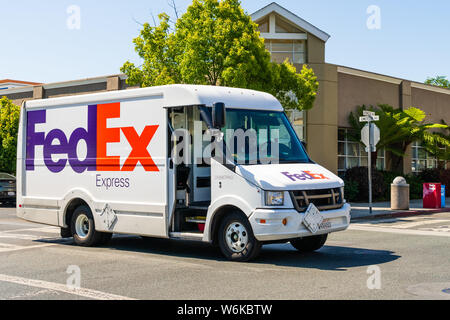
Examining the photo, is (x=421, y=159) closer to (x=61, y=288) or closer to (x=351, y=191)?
(x=351, y=191)

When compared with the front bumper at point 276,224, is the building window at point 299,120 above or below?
above

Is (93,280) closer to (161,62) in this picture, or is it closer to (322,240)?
(322,240)

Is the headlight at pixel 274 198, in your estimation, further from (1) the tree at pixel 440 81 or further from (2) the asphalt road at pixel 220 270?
(1) the tree at pixel 440 81

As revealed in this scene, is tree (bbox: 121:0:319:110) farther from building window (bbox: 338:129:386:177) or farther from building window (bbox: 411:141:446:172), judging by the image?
building window (bbox: 411:141:446:172)

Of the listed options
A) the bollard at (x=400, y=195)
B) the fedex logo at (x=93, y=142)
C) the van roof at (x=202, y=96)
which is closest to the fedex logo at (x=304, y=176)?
the van roof at (x=202, y=96)

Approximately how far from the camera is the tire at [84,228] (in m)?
11.9

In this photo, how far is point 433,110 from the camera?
116 ft

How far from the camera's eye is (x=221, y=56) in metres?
19.5

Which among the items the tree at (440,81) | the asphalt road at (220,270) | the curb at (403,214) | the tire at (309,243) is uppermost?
the tree at (440,81)

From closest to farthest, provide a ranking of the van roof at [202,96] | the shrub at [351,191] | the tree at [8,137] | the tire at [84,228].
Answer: the van roof at [202,96]
the tire at [84,228]
the shrub at [351,191]
the tree at [8,137]

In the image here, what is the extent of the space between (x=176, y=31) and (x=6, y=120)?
15509 mm

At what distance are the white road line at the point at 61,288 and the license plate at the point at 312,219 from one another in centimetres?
343

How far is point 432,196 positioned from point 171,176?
14.8m

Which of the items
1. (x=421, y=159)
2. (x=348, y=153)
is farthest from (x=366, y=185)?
(x=421, y=159)
